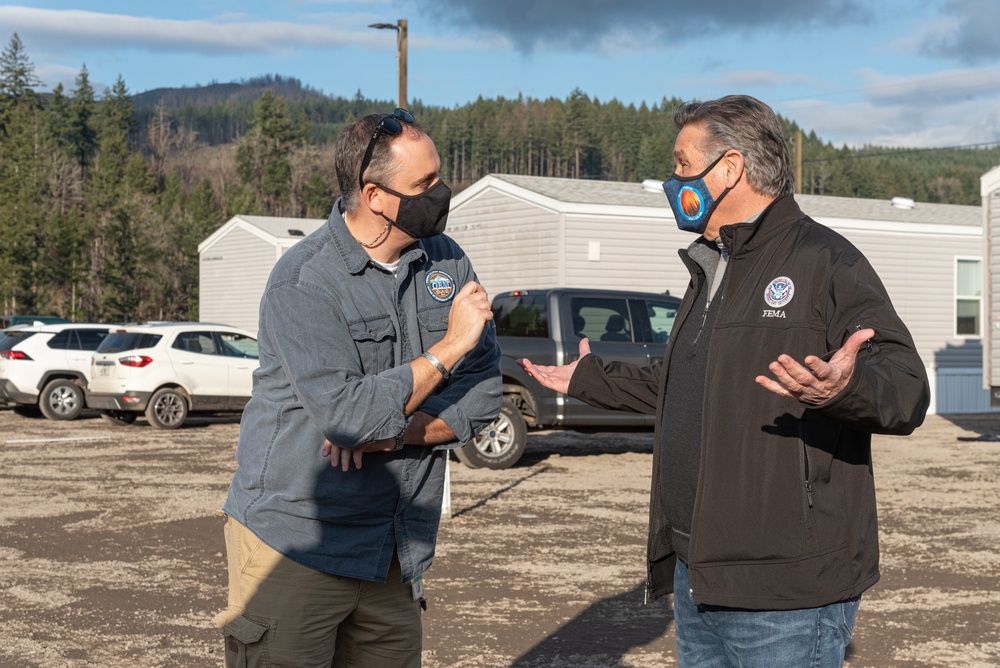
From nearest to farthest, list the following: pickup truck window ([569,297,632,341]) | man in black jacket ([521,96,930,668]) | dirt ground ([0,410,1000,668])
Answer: man in black jacket ([521,96,930,668])
dirt ground ([0,410,1000,668])
pickup truck window ([569,297,632,341])

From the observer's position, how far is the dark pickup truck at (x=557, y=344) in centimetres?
1338

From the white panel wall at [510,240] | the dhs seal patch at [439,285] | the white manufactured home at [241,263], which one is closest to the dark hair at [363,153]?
the dhs seal patch at [439,285]

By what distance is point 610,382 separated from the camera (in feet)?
11.7

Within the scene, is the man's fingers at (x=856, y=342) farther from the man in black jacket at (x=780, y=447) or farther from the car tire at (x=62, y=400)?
the car tire at (x=62, y=400)

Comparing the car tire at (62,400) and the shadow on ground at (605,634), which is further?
the car tire at (62,400)

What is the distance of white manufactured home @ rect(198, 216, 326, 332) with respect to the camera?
3512 cm

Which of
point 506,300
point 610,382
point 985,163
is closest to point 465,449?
point 506,300

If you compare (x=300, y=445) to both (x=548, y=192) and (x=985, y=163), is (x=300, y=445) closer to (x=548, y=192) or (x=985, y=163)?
(x=548, y=192)

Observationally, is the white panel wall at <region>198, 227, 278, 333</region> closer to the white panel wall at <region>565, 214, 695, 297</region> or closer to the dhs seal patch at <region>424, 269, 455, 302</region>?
the white panel wall at <region>565, 214, 695, 297</region>

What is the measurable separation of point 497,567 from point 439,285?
525 centimetres

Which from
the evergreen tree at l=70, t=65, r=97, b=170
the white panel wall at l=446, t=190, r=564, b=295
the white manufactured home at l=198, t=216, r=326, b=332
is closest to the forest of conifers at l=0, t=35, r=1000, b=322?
the evergreen tree at l=70, t=65, r=97, b=170

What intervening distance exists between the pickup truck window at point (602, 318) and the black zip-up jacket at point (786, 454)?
11.0 metres

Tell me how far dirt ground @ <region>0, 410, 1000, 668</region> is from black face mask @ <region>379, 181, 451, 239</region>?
329 cm

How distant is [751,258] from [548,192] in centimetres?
2003
